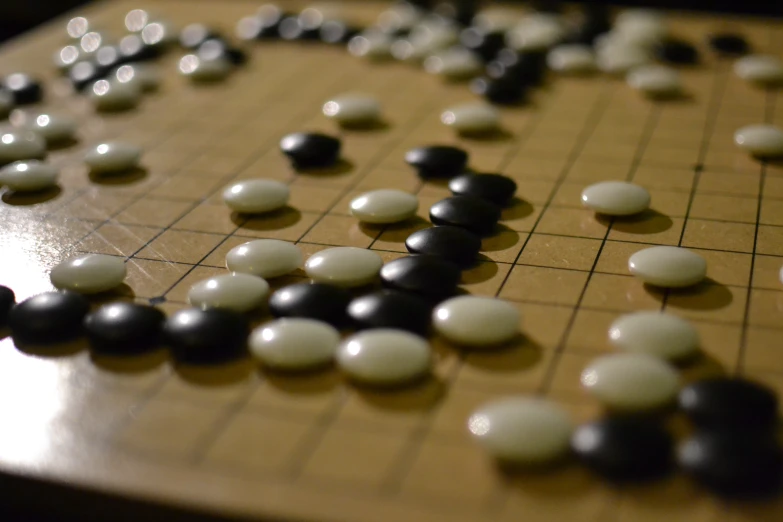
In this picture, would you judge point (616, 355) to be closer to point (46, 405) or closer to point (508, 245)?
point (508, 245)

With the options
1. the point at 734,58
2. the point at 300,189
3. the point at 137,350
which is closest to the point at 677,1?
the point at 734,58

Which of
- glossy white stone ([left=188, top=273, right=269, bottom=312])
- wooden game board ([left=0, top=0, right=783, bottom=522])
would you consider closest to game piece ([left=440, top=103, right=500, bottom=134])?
wooden game board ([left=0, top=0, right=783, bottom=522])

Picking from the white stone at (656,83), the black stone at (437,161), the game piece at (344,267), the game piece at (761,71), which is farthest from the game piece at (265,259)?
the game piece at (761,71)

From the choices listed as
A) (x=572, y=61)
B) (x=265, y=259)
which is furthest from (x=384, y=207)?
(x=572, y=61)

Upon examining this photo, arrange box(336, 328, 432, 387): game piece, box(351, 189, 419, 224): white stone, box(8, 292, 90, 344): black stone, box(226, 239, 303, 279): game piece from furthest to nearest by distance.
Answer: box(351, 189, 419, 224): white stone → box(226, 239, 303, 279): game piece → box(8, 292, 90, 344): black stone → box(336, 328, 432, 387): game piece

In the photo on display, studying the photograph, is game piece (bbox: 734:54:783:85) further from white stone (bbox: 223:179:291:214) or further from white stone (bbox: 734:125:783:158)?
white stone (bbox: 223:179:291:214)

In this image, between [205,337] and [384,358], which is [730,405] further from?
[205,337]

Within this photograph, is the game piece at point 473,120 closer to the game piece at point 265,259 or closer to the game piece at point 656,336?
the game piece at point 265,259
